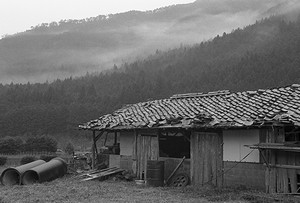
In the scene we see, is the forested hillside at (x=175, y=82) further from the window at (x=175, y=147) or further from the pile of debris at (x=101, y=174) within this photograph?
the pile of debris at (x=101, y=174)

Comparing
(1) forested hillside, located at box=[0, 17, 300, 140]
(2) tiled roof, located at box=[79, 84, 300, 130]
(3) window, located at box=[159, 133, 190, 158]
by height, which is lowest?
(3) window, located at box=[159, 133, 190, 158]

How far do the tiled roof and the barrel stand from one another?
1.68 m

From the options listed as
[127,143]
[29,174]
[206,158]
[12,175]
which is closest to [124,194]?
[206,158]

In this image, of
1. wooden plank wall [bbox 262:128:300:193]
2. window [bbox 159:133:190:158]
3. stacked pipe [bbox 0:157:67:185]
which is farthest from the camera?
window [bbox 159:133:190:158]

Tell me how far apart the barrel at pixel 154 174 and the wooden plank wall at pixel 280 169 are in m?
4.76

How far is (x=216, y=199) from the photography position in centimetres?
1190

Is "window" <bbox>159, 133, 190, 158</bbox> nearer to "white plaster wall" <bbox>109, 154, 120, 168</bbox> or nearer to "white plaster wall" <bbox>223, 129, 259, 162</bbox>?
"white plaster wall" <bbox>109, 154, 120, 168</bbox>

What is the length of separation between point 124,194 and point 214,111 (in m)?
5.46

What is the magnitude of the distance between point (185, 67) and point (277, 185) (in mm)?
116534

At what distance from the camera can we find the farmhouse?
12.8 m

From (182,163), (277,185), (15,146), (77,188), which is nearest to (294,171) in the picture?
(277,185)

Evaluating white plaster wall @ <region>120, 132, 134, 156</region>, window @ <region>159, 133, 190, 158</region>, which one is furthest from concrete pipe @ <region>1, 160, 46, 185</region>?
window @ <region>159, 133, 190, 158</region>

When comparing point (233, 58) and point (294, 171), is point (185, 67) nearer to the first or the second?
point (233, 58)

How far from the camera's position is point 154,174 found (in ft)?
52.0
